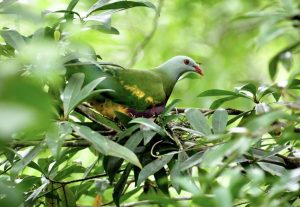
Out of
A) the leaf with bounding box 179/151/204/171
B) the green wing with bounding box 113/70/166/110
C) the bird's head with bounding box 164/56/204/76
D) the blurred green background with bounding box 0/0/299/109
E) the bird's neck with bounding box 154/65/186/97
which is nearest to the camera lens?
the leaf with bounding box 179/151/204/171

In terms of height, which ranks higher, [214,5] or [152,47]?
[214,5]

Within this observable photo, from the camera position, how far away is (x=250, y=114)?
1564mm

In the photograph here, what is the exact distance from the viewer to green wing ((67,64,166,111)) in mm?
1731

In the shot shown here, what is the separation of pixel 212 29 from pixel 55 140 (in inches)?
146

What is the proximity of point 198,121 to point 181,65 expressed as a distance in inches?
42.3

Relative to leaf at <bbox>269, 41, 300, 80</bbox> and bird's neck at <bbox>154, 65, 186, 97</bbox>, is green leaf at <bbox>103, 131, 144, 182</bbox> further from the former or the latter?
bird's neck at <bbox>154, 65, 186, 97</bbox>

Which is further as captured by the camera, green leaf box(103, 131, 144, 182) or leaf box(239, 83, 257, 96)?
leaf box(239, 83, 257, 96)

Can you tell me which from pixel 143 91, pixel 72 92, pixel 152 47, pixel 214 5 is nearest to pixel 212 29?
pixel 214 5

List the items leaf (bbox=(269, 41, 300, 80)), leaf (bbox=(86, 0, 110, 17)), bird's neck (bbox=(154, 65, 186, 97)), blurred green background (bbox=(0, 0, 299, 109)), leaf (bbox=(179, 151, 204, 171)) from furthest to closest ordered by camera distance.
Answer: blurred green background (bbox=(0, 0, 299, 109))
bird's neck (bbox=(154, 65, 186, 97))
leaf (bbox=(86, 0, 110, 17))
leaf (bbox=(179, 151, 204, 171))
leaf (bbox=(269, 41, 300, 80))

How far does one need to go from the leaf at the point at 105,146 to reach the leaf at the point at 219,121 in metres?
0.32

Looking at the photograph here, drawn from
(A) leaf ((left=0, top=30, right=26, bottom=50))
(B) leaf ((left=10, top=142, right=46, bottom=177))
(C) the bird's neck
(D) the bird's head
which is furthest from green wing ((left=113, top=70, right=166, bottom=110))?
(B) leaf ((left=10, top=142, right=46, bottom=177))

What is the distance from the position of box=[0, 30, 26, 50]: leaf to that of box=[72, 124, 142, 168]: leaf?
36 centimetres

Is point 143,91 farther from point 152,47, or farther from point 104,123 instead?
point 152,47

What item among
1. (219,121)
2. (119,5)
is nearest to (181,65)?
(119,5)
